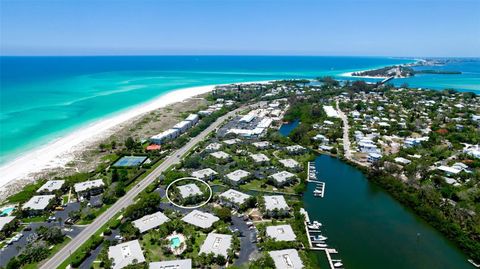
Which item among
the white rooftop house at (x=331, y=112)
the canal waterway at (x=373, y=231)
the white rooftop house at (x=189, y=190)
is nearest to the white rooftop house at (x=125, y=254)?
the white rooftop house at (x=189, y=190)

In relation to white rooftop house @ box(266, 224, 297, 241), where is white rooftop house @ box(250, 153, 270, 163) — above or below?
above

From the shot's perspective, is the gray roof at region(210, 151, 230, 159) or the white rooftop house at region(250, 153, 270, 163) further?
the gray roof at region(210, 151, 230, 159)

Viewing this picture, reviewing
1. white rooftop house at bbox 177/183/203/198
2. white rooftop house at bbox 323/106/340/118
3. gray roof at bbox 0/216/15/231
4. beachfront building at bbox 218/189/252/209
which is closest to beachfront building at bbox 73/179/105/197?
gray roof at bbox 0/216/15/231

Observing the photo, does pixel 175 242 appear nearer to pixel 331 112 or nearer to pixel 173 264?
pixel 173 264

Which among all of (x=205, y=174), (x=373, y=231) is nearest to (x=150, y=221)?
(x=205, y=174)

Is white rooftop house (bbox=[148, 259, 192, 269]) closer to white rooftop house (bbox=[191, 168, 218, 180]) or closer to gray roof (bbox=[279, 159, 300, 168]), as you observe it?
white rooftop house (bbox=[191, 168, 218, 180])
